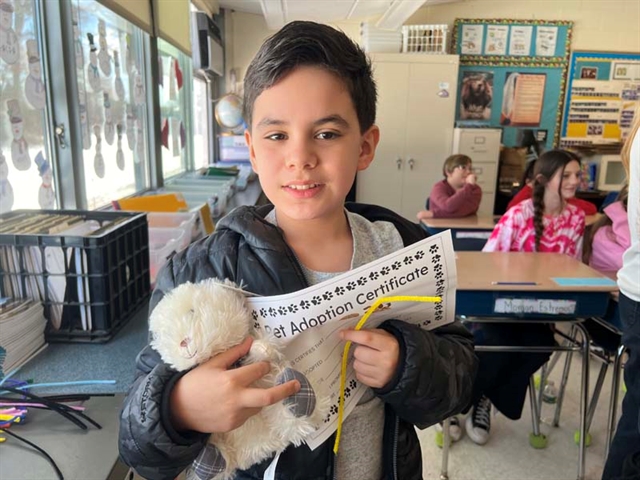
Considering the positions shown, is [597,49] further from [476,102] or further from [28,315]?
[28,315]

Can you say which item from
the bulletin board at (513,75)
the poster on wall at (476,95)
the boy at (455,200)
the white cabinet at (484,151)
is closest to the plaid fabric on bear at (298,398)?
the boy at (455,200)

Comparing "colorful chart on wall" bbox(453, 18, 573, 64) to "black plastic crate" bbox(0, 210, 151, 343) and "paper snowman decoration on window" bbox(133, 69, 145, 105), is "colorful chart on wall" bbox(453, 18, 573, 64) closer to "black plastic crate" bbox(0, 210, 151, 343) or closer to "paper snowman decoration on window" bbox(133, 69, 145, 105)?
"paper snowman decoration on window" bbox(133, 69, 145, 105)

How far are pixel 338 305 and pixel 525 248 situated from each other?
1952mm

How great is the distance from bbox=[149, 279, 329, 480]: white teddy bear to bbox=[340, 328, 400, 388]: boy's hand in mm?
81

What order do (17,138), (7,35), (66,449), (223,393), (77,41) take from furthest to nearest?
(77,41) < (17,138) < (7,35) < (66,449) < (223,393)

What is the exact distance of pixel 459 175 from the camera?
3590 mm

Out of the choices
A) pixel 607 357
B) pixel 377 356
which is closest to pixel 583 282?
pixel 607 357

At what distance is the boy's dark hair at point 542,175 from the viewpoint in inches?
90.6

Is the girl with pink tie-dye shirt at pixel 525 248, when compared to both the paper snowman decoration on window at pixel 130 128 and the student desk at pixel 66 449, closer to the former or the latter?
the student desk at pixel 66 449

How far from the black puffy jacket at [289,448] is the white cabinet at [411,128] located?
15.4 ft

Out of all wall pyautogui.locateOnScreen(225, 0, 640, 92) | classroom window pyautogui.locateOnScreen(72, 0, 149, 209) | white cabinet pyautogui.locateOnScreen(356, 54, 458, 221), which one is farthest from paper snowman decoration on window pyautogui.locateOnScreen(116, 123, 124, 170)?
wall pyautogui.locateOnScreen(225, 0, 640, 92)

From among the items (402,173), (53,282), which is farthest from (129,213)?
(402,173)

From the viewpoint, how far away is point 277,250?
73 cm

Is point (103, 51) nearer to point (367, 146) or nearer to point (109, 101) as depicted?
point (109, 101)
